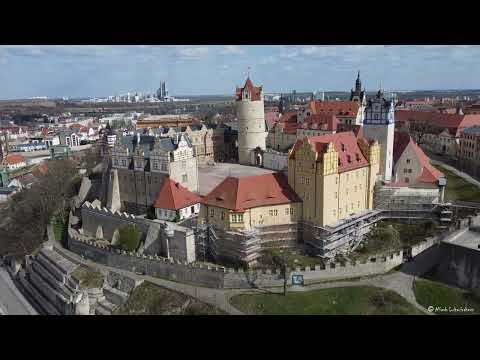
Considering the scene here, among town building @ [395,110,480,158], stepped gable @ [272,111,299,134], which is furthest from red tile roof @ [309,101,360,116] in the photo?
town building @ [395,110,480,158]

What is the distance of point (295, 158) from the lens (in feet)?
106

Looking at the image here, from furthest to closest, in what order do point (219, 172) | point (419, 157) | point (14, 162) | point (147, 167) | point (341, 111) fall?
point (14, 162) < point (341, 111) < point (219, 172) < point (419, 157) < point (147, 167)

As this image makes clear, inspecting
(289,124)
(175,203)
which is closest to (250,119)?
(289,124)

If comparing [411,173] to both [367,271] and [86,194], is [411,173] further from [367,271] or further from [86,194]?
[86,194]

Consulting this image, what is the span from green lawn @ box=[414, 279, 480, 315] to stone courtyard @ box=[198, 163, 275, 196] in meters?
21.3

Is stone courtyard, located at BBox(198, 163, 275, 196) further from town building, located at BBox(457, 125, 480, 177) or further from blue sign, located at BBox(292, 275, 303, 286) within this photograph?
town building, located at BBox(457, 125, 480, 177)

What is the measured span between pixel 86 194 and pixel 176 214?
55.4ft

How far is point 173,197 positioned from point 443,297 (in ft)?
67.0

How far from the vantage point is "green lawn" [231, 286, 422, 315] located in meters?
25.2

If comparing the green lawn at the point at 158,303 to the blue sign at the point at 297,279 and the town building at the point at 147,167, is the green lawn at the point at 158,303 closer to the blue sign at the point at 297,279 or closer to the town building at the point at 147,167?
the blue sign at the point at 297,279

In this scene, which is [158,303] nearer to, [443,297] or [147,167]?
[147,167]

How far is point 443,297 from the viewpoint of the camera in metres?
26.3

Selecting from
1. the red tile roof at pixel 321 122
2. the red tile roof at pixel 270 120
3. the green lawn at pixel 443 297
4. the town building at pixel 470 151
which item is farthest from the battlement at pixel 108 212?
the town building at pixel 470 151

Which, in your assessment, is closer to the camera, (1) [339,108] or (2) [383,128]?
(2) [383,128]
